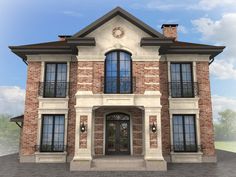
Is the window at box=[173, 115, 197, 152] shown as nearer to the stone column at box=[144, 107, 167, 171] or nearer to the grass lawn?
the stone column at box=[144, 107, 167, 171]

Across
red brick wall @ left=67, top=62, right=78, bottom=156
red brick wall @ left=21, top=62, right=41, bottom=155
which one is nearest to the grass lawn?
red brick wall @ left=67, top=62, right=78, bottom=156

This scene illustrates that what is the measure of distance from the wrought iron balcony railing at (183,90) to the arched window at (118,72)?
10.2 ft

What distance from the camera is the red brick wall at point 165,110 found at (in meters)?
14.1

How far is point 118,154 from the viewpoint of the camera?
45.8 ft

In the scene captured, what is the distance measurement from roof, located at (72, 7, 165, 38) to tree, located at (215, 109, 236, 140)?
63472 millimetres

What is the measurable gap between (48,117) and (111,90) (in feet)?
14.7

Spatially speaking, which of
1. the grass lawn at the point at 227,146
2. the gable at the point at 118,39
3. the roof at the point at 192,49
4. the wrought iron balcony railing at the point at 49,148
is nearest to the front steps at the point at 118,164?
the wrought iron balcony railing at the point at 49,148

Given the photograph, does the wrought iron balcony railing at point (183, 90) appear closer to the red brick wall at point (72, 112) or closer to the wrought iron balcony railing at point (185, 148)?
the wrought iron balcony railing at point (185, 148)

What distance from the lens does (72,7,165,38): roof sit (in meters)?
13.1

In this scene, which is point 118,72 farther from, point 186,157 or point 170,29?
point 170,29

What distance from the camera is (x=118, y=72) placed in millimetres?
13258

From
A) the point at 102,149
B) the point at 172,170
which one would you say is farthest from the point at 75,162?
the point at 172,170

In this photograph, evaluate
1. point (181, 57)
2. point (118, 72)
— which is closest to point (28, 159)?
point (118, 72)

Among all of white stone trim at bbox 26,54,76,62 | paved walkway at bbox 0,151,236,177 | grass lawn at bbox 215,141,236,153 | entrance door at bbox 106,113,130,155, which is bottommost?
grass lawn at bbox 215,141,236,153
